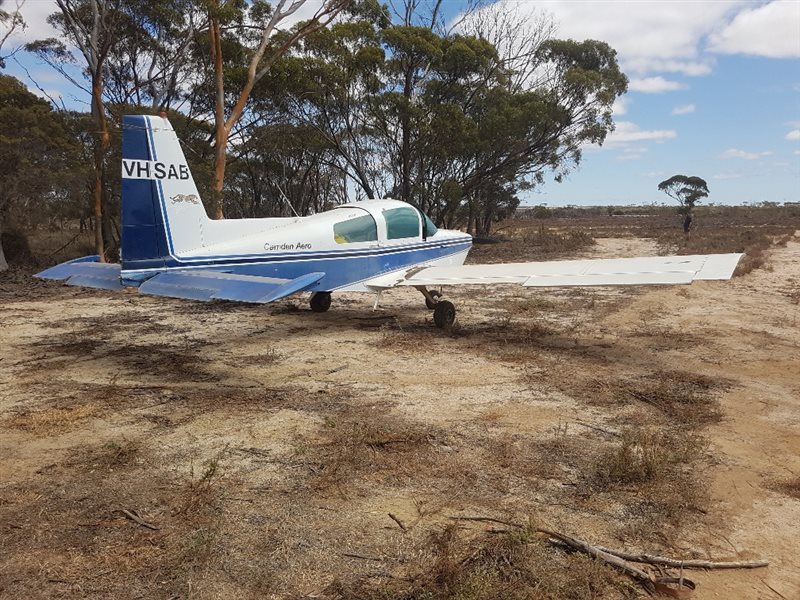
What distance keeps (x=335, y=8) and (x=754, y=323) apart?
18.9m

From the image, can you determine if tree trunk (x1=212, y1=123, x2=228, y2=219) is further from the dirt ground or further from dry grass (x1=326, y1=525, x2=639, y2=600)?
dry grass (x1=326, y1=525, x2=639, y2=600)

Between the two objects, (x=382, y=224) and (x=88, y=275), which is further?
(x=382, y=224)

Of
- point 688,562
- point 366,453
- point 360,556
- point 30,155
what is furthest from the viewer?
point 30,155

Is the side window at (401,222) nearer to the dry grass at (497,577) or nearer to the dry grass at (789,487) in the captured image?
the dry grass at (789,487)

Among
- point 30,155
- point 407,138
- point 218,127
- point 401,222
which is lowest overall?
point 401,222

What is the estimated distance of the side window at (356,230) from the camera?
35.8ft

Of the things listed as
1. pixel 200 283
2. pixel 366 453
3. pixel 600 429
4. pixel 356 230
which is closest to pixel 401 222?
pixel 356 230

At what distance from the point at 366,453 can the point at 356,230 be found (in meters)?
6.66

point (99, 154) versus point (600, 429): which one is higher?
point (99, 154)

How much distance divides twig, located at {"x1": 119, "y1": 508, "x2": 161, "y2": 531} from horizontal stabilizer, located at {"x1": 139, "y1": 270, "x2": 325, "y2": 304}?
3213 millimetres

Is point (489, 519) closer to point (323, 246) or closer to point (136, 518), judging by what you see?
point (136, 518)

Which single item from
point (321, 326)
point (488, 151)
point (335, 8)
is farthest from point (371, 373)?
point (488, 151)

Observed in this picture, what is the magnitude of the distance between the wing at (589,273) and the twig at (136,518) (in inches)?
289

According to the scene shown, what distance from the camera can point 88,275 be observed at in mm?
9406
